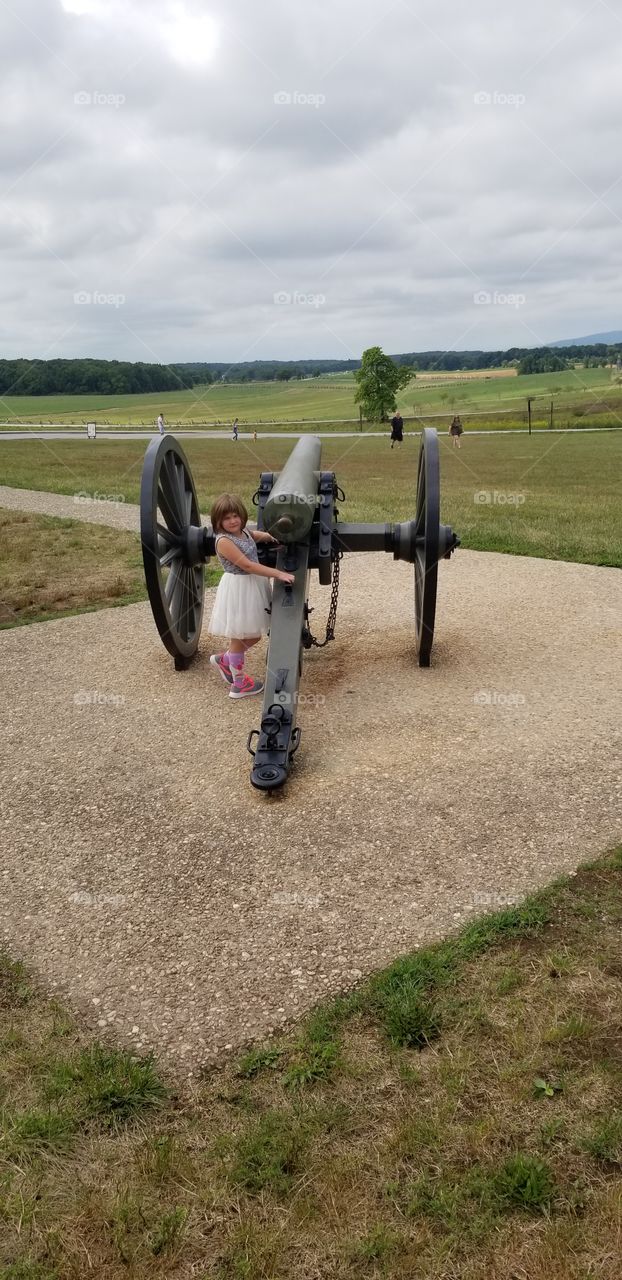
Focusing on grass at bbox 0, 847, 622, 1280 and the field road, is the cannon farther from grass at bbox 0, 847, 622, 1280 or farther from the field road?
the field road

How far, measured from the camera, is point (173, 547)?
700 centimetres

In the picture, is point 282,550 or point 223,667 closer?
point 282,550

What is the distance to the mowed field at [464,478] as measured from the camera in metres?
12.9

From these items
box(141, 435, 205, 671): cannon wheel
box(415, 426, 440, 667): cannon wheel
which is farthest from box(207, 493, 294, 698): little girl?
box(415, 426, 440, 667): cannon wheel

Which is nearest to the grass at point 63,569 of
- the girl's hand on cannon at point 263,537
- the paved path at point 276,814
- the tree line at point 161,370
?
the paved path at point 276,814

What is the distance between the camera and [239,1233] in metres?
2.43

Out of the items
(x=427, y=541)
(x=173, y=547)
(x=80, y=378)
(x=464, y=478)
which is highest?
(x=80, y=378)

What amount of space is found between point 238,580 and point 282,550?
1.25 feet

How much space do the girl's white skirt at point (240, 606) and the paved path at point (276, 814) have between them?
1.94 ft

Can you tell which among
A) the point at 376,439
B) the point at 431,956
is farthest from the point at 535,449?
the point at 431,956

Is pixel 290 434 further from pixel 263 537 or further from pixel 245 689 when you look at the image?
pixel 263 537

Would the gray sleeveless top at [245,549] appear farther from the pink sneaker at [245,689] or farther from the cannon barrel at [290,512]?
the pink sneaker at [245,689]

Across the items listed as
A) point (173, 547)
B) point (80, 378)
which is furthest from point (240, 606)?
point (80, 378)

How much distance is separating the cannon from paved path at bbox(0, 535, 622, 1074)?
0.30 metres
